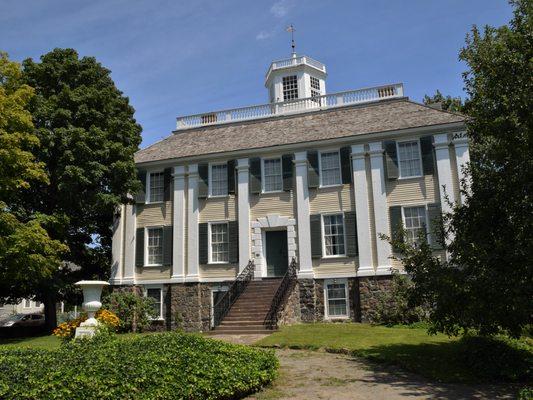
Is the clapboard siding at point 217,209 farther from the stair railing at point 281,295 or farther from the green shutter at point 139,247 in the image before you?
the stair railing at point 281,295

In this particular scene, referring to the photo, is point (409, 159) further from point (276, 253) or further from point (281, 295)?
point (281, 295)

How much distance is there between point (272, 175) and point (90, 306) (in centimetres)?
1144

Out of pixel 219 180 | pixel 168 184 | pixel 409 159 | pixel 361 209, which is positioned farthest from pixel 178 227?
pixel 409 159

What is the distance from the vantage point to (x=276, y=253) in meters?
21.8

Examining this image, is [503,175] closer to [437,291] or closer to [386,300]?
[437,291]

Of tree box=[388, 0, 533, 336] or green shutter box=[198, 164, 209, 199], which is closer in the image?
tree box=[388, 0, 533, 336]

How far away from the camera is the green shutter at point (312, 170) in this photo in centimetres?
2139

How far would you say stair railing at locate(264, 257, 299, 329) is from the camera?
1725 cm

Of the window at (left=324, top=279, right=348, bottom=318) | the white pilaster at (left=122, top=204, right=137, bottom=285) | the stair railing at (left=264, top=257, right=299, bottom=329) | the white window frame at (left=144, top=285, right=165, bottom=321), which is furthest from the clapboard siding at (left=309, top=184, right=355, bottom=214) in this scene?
the white pilaster at (left=122, top=204, right=137, bottom=285)

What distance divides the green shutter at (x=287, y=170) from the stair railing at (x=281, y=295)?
10.8ft

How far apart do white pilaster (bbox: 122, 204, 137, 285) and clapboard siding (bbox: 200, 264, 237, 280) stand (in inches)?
140

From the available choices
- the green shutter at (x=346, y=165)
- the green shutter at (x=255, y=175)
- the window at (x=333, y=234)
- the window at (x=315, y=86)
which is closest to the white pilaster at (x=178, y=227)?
the green shutter at (x=255, y=175)

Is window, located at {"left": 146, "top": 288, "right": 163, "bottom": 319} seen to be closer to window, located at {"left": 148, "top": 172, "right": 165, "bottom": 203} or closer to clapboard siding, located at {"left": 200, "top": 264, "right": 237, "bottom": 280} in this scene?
clapboard siding, located at {"left": 200, "top": 264, "right": 237, "bottom": 280}

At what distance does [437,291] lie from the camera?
1041 cm
